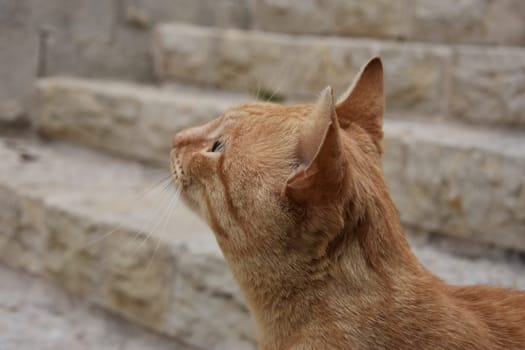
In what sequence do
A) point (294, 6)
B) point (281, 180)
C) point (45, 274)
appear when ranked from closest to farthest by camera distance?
point (281, 180) < point (45, 274) < point (294, 6)

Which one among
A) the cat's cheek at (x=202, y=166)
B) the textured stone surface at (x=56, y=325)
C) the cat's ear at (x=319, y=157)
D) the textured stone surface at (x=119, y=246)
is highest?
the cat's ear at (x=319, y=157)

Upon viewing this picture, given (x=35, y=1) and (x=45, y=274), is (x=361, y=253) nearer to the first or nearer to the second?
(x=45, y=274)

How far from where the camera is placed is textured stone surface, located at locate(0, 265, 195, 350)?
2633mm

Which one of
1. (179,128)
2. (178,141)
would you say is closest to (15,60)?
(179,128)

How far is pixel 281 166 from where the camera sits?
148 cm

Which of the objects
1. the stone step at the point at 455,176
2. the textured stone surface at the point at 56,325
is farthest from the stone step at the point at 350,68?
the textured stone surface at the point at 56,325

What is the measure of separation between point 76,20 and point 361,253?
270 centimetres

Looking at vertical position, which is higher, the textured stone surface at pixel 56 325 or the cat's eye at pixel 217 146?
the cat's eye at pixel 217 146

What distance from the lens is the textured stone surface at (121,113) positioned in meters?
3.28

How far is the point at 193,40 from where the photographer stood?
145 inches

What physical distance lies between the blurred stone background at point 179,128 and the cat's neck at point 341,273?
39 centimetres

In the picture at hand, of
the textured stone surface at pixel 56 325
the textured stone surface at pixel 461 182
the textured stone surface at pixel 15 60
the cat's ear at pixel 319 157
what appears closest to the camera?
the cat's ear at pixel 319 157

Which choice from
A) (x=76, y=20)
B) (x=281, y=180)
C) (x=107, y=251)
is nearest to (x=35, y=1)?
(x=76, y=20)

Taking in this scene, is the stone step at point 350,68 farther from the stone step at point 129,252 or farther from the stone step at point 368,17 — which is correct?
the stone step at point 129,252
